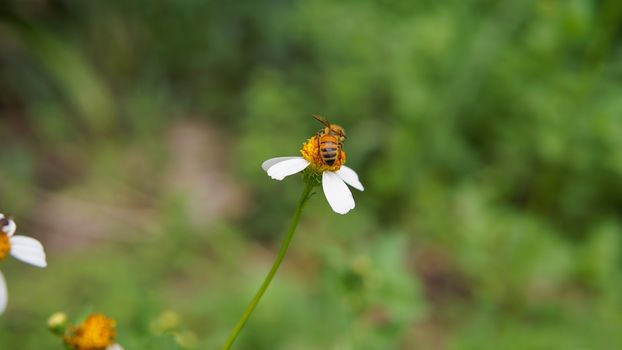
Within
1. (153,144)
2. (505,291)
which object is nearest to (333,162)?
(505,291)

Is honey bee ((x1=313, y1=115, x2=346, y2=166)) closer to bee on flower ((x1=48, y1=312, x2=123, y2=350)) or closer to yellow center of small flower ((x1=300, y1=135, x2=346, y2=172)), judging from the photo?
yellow center of small flower ((x1=300, y1=135, x2=346, y2=172))

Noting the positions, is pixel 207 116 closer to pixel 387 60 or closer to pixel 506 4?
pixel 387 60

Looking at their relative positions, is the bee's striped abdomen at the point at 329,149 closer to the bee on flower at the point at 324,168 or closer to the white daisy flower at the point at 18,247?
the bee on flower at the point at 324,168

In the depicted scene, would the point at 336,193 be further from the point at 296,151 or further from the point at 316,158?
the point at 296,151

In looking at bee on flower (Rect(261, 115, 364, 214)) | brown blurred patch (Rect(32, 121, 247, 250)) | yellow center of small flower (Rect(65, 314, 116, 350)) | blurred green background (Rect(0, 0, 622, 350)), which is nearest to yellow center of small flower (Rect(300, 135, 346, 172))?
bee on flower (Rect(261, 115, 364, 214))

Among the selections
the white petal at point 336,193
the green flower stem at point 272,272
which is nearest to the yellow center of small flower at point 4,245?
the green flower stem at point 272,272
